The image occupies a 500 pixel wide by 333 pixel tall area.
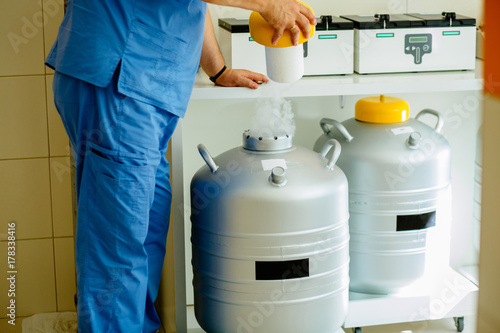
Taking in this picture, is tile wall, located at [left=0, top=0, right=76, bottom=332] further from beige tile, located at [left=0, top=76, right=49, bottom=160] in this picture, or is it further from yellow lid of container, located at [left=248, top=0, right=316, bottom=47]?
yellow lid of container, located at [left=248, top=0, right=316, bottom=47]

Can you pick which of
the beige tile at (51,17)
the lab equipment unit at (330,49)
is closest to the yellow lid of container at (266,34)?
the lab equipment unit at (330,49)

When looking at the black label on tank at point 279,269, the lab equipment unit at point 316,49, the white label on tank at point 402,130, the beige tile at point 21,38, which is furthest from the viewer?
the beige tile at point 21,38

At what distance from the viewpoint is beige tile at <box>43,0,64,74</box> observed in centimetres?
227

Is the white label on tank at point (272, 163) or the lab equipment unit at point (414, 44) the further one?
the lab equipment unit at point (414, 44)

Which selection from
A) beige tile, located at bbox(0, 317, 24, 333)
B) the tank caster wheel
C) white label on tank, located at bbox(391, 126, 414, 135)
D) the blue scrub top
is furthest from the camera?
beige tile, located at bbox(0, 317, 24, 333)

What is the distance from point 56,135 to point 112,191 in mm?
789

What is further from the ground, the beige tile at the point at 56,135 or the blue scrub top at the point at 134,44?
the blue scrub top at the point at 134,44

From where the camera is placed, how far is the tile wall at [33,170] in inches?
89.6

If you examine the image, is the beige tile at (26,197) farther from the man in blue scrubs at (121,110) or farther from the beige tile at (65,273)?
the man in blue scrubs at (121,110)

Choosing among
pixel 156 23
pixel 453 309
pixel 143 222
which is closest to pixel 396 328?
pixel 453 309

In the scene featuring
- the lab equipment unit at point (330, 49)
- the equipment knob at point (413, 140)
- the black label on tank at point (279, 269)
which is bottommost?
the black label on tank at point (279, 269)

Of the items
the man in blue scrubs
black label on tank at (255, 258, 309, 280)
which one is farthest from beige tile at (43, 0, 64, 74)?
black label on tank at (255, 258, 309, 280)

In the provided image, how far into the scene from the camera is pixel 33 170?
93.6 inches

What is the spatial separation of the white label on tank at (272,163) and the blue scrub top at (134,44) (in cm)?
29
